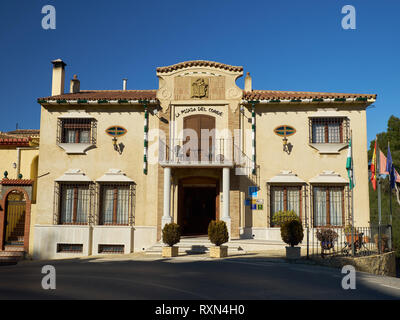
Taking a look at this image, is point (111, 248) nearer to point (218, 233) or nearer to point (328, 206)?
point (218, 233)

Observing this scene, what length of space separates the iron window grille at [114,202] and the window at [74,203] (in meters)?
0.66

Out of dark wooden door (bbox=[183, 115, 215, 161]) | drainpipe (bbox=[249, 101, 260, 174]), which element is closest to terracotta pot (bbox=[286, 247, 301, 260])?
drainpipe (bbox=[249, 101, 260, 174])

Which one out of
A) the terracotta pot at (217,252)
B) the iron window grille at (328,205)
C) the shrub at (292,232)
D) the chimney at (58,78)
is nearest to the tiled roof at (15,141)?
the chimney at (58,78)

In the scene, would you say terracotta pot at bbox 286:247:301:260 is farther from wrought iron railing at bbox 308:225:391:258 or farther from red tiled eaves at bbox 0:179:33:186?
red tiled eaves at bbox 0:179:33:186

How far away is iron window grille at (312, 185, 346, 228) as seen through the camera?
17.1m

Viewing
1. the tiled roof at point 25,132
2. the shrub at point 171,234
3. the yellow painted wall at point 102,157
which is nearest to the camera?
the shrub at point 171,234

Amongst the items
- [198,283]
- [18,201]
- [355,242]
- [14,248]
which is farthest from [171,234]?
[18,201]

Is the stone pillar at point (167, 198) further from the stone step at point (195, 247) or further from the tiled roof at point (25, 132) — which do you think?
the tiled roof at point (25, 132)

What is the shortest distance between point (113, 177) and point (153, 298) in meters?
11.1

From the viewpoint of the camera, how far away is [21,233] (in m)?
18.3

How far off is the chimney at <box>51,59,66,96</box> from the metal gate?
615cm

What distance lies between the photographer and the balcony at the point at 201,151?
17.5 metres

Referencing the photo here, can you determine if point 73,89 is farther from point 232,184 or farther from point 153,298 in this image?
point 153,298

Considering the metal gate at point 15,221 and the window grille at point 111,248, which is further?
the metal gate at point 15,221
